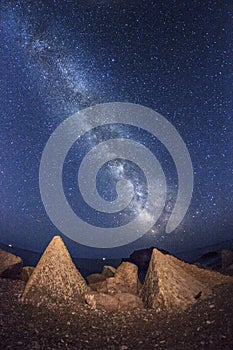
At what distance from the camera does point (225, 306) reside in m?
5.38

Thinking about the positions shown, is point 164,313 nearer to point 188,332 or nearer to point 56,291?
point 188,332

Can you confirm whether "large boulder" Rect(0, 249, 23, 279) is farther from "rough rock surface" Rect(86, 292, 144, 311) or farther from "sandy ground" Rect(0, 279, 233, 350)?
"rough rock surface" Rect(86, 292, 144, 311)

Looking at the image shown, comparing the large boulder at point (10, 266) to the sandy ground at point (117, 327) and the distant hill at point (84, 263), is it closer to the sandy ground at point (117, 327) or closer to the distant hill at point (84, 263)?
the sandy ground at point (117, 327)

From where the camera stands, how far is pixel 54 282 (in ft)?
23.3

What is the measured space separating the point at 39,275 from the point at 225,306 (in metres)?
4.35

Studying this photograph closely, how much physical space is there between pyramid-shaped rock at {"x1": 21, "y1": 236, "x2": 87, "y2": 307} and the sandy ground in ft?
1.17

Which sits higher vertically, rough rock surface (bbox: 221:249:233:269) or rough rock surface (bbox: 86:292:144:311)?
rough rock surface (bbox: 221:249:233:269)

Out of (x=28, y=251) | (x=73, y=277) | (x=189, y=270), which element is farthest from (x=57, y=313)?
(x=28, y=251)

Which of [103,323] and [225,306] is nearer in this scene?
[225,306]

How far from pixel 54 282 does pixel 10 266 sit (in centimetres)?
212

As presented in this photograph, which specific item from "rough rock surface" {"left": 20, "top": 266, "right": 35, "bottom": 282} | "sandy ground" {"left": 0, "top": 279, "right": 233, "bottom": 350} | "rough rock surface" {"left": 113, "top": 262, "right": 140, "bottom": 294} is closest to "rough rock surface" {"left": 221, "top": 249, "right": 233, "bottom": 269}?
"rough rock surface" {"left": 113, "top": 262, "right": 140, "bottom": 294}

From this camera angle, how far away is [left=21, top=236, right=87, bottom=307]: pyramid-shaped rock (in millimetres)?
6719

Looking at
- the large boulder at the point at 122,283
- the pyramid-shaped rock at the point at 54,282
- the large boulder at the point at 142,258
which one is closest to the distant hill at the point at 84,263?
the large boulder at the point at 142,258

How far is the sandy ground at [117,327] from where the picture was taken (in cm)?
441
